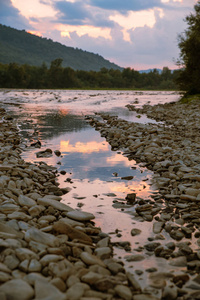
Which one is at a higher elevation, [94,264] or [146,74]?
[146,74]

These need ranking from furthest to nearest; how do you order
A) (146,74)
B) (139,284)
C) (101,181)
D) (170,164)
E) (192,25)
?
(146,74), (192,25), (170,164), (101,181), (139,284)

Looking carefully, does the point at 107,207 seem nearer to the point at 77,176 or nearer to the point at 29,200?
the point at 29,200

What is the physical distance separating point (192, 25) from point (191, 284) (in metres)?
36.9

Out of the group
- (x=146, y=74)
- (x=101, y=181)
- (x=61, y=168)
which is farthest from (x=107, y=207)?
(x=146, y=74)

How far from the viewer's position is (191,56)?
3303 centimetres

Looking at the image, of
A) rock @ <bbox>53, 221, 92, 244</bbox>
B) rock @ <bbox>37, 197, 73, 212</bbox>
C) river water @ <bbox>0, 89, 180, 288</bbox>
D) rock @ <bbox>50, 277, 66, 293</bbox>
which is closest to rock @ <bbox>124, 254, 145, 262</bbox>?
river water @ <bbox>0, 89, 180, 288</bbox>

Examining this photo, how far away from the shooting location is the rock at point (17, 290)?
9.60 ft

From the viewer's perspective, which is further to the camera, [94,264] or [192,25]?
[192,25]

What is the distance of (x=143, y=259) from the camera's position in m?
4.11

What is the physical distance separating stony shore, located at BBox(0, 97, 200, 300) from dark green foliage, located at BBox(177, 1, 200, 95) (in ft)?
93.0

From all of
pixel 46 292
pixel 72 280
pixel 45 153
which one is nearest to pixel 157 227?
pixel 72 280

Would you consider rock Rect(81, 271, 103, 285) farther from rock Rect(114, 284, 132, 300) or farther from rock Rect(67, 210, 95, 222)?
rock Rect(67, 210, 95, 222)

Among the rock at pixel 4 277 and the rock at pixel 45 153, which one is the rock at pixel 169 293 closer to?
the rock at pixel 4 277

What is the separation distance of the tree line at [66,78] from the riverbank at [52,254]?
108057 mm
